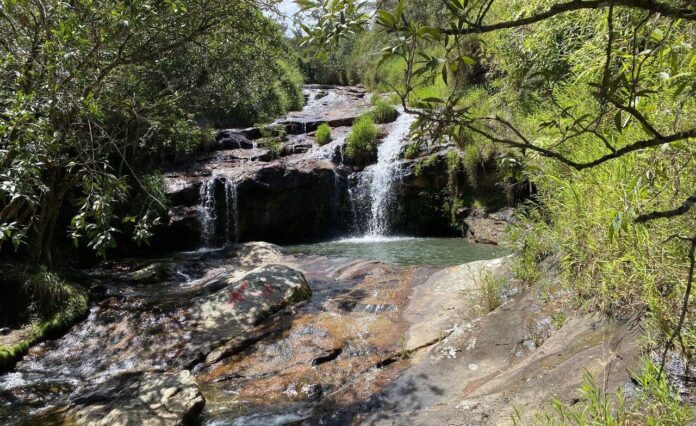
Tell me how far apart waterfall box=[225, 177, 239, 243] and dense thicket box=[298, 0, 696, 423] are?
8.98m

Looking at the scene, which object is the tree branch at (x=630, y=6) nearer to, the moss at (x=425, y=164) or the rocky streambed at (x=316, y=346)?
the rocky streambed at (x=316, y=346)

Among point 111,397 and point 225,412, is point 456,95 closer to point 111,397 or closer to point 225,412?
point 225,412

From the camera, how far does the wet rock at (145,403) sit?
3707 mm

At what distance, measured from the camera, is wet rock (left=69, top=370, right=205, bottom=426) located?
371cm

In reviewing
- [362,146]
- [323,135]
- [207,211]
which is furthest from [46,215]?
[323,135]

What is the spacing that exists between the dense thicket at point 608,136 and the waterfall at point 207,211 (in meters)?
9.30

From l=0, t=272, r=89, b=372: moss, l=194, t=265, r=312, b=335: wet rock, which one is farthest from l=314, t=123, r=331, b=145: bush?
l=0, t=272, r=89, b=372: moss

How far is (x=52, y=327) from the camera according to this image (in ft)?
20.7

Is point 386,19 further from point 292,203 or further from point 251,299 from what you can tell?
point 292,203

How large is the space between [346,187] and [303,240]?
2.00 m

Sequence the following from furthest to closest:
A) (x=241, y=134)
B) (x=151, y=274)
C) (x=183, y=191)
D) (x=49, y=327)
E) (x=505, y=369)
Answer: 1. (x=241, y=134)
2. (x=183, y=191)
3. (x=151, y=274)
4. (x=49, y=327)
5. (x=505, y=369)

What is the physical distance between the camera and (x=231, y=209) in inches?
520

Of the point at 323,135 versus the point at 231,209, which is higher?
the point at 323,135

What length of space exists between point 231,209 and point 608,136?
10466mm
